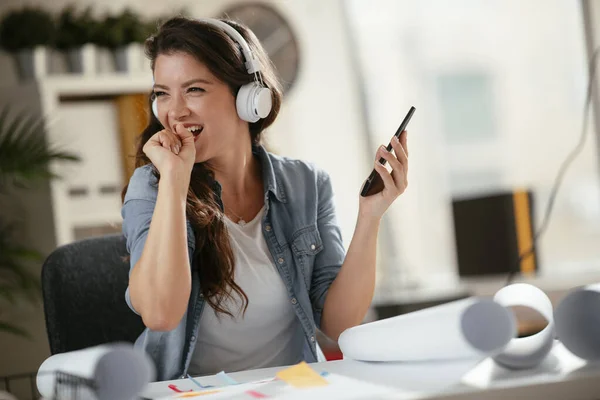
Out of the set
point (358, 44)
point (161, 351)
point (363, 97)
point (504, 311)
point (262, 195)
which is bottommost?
point (161, 351)

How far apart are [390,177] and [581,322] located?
0.51m

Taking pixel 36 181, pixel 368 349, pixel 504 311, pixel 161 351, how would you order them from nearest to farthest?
pixel 504 311 < pixel 368 349 < pixel 161 351 < pixel 36 181

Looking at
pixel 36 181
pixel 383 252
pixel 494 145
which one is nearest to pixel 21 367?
pixel 36 181

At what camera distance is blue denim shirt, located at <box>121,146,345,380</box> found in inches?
56.2

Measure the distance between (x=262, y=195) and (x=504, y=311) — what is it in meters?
0.83

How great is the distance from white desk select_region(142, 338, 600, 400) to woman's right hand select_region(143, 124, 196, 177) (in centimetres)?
39

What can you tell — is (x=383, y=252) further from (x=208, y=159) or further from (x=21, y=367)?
(x=208, y=159)

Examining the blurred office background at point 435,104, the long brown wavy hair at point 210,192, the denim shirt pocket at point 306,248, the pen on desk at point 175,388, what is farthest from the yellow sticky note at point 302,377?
the blurred office background at point 435,104

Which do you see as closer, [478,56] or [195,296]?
[195,296]

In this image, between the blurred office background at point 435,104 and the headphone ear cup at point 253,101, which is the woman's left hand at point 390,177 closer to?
the headphone ear cup at point 253,101

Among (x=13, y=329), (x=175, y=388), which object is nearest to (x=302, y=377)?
(x=175, y=388)

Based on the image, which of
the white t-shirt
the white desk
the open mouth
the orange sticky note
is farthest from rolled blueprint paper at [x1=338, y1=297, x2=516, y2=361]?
the open mouth

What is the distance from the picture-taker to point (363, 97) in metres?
4.18

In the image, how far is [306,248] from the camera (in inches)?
62.7
